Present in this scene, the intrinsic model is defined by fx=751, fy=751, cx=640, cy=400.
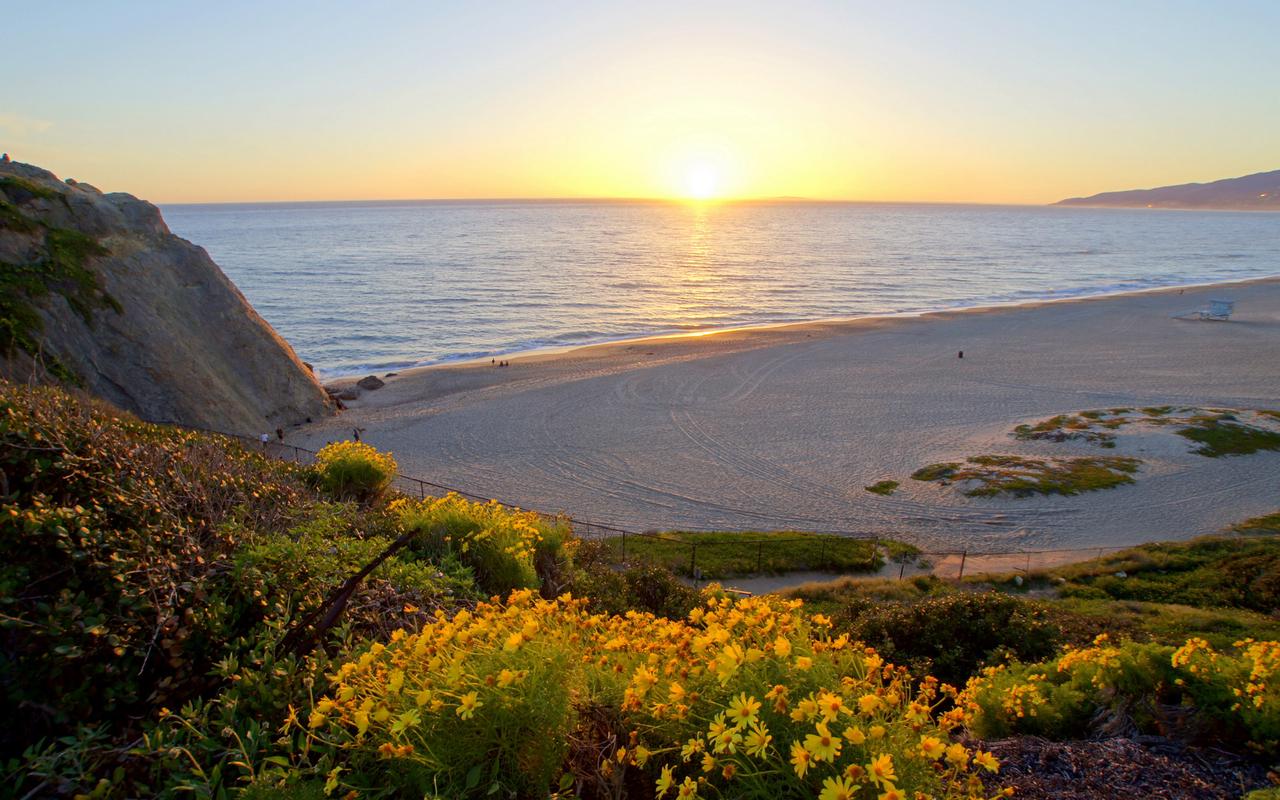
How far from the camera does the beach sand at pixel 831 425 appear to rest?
21.0 m

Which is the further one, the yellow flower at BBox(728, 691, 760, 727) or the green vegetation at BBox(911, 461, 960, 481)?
the green vegetation at BBox(911, 461, 960, 481)

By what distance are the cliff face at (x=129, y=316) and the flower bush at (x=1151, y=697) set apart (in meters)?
22.5

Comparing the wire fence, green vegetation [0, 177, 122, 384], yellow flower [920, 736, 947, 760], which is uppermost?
green vegetation [0, 177, 122, 384]

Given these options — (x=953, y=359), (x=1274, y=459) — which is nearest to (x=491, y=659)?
(x=1274, y=459)

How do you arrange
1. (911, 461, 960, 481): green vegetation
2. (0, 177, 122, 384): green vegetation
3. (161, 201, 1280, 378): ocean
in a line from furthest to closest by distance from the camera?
(161, 201, 1280, 378): ocean, (911, 461, 960, 481): green vegetation, (0, 177, 122, 384): green vegetation

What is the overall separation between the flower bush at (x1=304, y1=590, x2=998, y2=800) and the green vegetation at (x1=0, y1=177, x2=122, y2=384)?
21780mm

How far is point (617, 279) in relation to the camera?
83375mm

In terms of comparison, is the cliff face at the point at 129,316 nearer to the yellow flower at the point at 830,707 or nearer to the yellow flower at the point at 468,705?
the yellow flower at the point at 468,705

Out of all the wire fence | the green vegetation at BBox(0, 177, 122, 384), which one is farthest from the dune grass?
the green vegetation at BBox(0, 177, 122, 384)

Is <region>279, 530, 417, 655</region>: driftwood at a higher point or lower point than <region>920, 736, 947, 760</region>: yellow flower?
lower

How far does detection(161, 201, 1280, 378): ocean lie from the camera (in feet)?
171

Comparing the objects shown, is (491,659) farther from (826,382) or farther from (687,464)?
(826,382)

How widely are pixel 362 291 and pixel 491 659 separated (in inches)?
2861

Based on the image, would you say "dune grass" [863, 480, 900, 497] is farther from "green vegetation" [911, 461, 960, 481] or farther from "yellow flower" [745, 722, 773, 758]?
"yellow flower" [745, 722, 773, 758]
